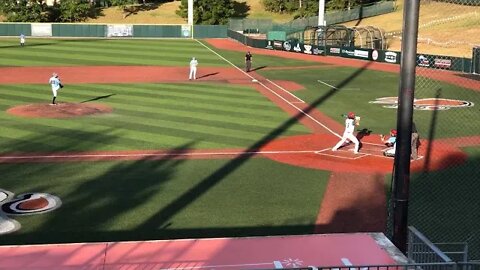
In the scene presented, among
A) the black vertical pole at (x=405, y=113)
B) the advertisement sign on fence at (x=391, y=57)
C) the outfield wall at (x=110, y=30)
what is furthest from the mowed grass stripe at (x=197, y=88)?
the outfield wall at (x=110, y=30)

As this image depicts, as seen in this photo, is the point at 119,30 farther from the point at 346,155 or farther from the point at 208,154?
the point at 346,155

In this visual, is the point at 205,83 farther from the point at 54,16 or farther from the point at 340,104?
the point at 54,16

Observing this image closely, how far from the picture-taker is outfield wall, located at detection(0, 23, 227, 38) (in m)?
79.4

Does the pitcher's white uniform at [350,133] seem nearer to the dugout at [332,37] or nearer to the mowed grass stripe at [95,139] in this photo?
the mowed grass stripe at [95,139]

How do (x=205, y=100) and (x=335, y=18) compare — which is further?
(x=335, y=18)

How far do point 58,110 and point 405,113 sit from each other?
22174 mm

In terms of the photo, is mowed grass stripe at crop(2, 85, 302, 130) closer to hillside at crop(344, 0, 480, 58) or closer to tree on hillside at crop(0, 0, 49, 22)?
hillside at crop(344, 0, 480, 58)

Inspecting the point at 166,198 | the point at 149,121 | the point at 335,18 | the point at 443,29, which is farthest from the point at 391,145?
the point at 335,18

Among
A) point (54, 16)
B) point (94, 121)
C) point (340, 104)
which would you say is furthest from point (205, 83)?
point (54, 16)

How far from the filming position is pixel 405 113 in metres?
9.83

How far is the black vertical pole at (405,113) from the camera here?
9.60 metres

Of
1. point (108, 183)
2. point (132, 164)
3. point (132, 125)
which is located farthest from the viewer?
point (132, 125)

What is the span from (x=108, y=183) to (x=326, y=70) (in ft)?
112

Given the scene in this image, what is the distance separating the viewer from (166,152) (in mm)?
20594
